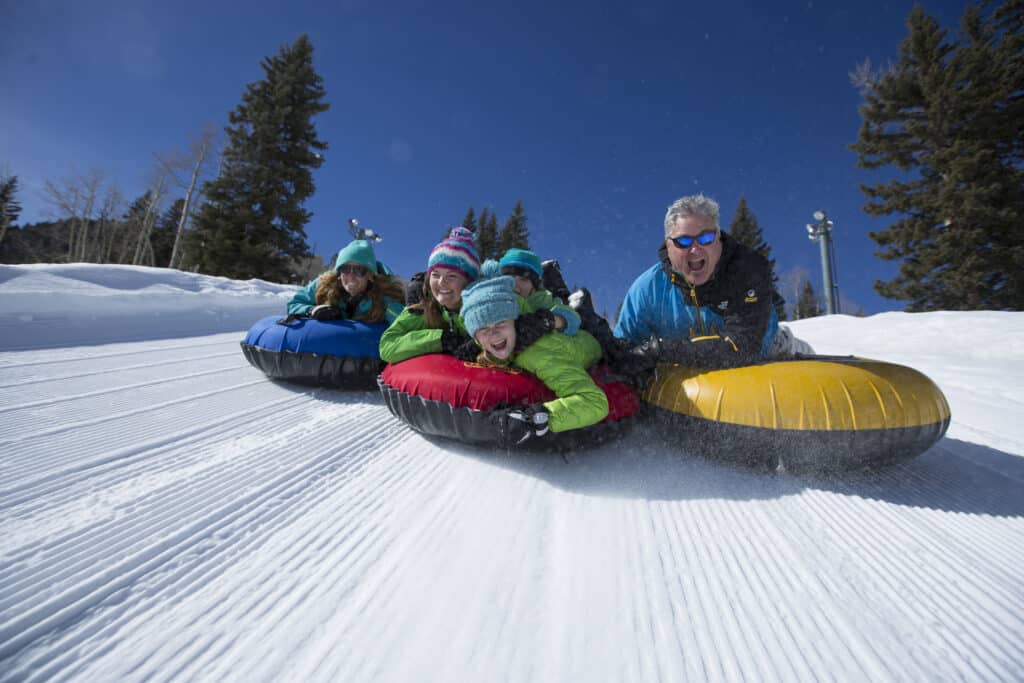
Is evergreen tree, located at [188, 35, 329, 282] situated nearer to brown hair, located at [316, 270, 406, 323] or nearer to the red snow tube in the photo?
brown hair, located at [316, 270, 406, 323]

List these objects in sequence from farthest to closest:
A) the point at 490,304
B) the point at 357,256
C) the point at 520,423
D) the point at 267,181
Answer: the point at 267,181, the point at 357,256, the point at 490,304, the point at 520,423

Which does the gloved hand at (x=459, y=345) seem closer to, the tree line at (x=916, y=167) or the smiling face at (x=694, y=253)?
the smiling face at (x=694, y=253)

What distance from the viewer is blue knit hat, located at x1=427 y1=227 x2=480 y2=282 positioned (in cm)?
239

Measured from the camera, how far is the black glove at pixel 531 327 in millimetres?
1825

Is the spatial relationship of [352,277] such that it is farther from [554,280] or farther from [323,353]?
[554,280]

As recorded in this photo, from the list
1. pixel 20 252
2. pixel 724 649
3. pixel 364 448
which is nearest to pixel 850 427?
pixel 724 649

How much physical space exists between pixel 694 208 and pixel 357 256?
247cm

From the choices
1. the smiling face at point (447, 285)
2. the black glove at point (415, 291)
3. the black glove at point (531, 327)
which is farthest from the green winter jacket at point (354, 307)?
the black glove at point (531, 327)

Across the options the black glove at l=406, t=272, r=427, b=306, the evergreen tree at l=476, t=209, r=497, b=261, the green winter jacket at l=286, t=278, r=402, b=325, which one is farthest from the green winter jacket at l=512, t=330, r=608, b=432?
the evergreen tree at l=476, t=209, r=497, b=261

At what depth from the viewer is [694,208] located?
2035mm

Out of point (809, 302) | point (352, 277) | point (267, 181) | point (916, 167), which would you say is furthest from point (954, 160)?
point (809, 302)

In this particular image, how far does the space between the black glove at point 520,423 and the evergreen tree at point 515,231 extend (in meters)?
23.8

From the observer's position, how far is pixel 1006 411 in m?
2.57

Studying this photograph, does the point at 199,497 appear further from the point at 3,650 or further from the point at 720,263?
the point at 720,263
